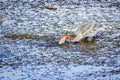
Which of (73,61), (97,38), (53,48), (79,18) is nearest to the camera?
(73,61)

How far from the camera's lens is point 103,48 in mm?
10695

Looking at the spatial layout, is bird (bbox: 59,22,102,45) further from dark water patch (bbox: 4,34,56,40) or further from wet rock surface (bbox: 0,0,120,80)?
dark water patch (bbox: 4,34,56,40)

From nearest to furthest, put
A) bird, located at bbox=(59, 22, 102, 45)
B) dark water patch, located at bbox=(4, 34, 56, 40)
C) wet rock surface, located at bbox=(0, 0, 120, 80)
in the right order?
wet rock surface, located at bbox=(0, 0, 120, 80)
bird, located at bbox=(59, 22, 102, 45)
dark water patch, located at bbox=(4, 34, 56, 40)

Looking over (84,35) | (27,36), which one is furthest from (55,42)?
(27,36)

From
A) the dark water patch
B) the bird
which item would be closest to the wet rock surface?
the dark water patch

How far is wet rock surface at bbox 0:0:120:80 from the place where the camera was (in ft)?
30.2

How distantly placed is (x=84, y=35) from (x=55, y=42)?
0.67 metres

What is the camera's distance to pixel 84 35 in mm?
11242

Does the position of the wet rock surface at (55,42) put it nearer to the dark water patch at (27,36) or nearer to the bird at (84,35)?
the dark water patch at (27,36)

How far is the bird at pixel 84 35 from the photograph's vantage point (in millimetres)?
11172

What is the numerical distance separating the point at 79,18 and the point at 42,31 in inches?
61.9

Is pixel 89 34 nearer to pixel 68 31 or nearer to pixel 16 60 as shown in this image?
pixel 68 31

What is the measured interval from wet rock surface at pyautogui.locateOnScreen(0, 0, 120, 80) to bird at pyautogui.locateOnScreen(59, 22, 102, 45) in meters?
0.16

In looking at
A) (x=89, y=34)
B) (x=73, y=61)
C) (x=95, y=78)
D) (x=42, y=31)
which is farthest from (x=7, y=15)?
(x=95, y=78)
